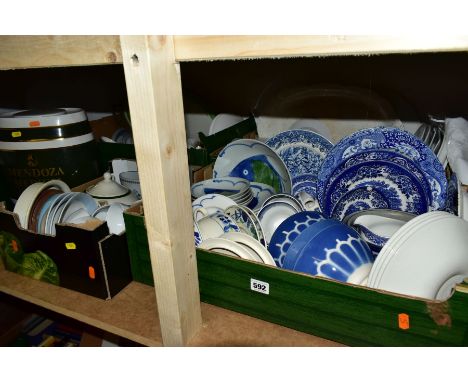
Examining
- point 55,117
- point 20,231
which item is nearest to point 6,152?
point 55,117

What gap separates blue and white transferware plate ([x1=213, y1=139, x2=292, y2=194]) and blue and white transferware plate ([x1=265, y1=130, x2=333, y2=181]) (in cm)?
7

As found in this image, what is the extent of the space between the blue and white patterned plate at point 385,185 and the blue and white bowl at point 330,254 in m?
0.26

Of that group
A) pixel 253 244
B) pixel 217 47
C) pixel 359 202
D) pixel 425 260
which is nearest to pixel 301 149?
pixel 359 202

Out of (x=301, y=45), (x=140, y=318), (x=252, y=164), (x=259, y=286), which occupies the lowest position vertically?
(x=140, y=318)

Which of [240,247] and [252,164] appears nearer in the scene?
[240,247]

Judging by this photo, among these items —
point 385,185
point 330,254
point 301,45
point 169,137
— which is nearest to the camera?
point 301,45

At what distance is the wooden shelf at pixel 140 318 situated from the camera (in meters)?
0.70

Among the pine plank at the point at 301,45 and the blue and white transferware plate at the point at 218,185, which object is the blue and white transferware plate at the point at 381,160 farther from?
the pine plank at the point at 301,45

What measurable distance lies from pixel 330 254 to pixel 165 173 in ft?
1.12

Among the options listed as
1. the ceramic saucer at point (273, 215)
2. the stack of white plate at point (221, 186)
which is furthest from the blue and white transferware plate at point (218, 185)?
the ceramic saucer at point (273, 215)

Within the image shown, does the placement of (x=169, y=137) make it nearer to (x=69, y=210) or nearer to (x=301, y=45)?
(x=301, y=45)

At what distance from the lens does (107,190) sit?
1.00 metres

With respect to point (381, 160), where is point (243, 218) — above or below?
below
